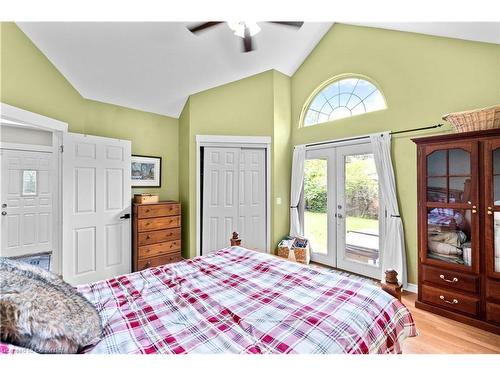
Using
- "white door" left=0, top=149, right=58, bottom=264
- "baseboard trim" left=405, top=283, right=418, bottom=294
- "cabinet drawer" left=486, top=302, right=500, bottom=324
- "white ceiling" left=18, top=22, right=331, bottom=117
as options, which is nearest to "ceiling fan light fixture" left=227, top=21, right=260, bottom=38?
"white ceiling" left=18, top=22, right=331, bottom=117

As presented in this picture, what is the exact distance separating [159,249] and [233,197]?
131 centimetres

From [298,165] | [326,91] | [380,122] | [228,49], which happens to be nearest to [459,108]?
[380,122]

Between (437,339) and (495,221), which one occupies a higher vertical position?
(495,221)

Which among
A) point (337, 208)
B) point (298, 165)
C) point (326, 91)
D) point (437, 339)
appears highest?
point (326, 91)

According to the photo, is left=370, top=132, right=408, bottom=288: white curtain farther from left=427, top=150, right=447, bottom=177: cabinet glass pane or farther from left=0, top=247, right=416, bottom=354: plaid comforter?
left=0, top=247, right=416, bottom=354: plaid comforter

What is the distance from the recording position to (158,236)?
125 inches

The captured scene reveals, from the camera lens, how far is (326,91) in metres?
3.49

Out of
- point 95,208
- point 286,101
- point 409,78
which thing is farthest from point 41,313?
point 286,101

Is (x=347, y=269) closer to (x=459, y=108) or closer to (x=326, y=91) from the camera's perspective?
(x=459, y=108)

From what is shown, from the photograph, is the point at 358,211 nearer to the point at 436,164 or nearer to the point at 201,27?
the point at 436,164

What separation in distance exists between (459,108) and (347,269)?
2311 millimetres

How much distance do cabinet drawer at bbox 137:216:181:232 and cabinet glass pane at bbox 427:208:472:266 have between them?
309 cm

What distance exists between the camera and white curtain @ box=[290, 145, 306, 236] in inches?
142

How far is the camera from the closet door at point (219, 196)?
343cm
